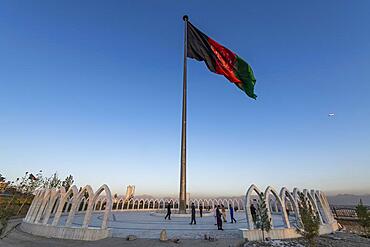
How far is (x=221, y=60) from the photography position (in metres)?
27.2

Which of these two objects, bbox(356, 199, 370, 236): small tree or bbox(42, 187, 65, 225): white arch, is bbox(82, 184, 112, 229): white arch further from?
bbox(356, 199, 370, 236): small tree

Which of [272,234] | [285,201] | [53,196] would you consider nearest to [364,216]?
[285,201]

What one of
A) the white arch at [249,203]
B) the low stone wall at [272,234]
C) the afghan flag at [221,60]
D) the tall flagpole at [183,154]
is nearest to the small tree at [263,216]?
the low stone wall at [272,234]

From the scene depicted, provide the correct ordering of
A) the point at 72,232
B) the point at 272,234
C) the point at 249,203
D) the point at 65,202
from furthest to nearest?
the point at 65,202, the point at 249,203, the point at 272,234, the point at 72,232

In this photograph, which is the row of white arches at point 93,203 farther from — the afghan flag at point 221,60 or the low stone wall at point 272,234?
the afghan flag at point 221,60

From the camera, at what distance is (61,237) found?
40.0 feet

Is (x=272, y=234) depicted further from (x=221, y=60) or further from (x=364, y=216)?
(x=221, y=60)

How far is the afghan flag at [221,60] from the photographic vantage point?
27.0 m

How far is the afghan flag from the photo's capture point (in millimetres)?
26953

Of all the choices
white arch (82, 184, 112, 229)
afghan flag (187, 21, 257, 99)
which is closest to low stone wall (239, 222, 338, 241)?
white arch (82, 184, 112, 229)

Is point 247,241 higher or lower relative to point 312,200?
lower

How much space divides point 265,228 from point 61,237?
11.5 m

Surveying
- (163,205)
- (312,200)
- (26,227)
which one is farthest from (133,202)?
(312,200)

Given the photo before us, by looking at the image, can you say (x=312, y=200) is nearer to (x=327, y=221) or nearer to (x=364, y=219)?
(x=327, y=221)
